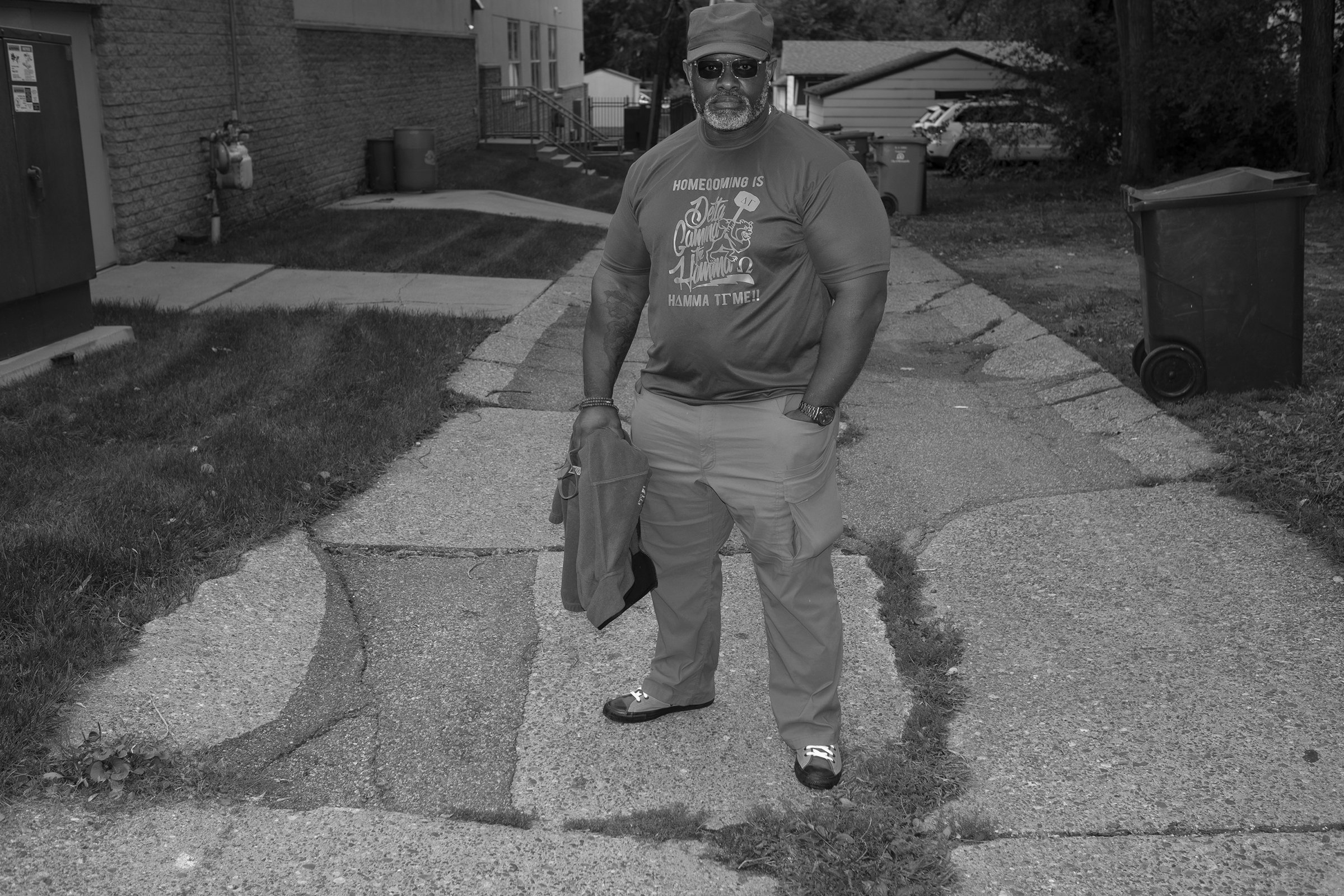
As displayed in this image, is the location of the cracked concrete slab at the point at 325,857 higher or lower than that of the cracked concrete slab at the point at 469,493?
lower

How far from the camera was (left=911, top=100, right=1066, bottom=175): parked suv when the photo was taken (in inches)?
968

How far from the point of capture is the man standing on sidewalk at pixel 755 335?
317 cm

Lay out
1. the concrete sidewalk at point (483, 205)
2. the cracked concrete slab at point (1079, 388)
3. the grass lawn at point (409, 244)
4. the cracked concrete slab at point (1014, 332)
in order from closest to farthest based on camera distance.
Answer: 1. the cracked concrete slab at point (1079, 388)
2. the cracked concrete slab at point (1014, 332)
3. the grass lawn at point (409, 244)
4. the concrete sidewalk at point (483, 205)

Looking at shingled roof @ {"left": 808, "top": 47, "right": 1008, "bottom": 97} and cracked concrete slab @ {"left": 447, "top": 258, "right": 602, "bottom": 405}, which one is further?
shingled roof @ {"left": 808, "top": 47, "right": 1008, "bottom": 97}

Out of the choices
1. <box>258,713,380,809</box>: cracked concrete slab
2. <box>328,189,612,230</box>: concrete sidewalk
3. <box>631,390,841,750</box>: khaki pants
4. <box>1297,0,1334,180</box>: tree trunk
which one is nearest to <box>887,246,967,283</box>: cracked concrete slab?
<box>328,189,612,230</box>: concrete sidewalk

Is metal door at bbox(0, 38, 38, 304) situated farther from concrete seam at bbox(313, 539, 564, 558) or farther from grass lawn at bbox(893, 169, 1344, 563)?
grass lawn at bbox(893, 169, 1344, 563)

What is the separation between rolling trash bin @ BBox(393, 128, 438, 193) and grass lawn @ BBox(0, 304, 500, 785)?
970 centimetres

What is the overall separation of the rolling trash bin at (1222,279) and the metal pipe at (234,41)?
31.7 ft

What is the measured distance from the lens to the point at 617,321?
355 cm

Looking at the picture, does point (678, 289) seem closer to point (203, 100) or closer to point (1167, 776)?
point (1167, 776)

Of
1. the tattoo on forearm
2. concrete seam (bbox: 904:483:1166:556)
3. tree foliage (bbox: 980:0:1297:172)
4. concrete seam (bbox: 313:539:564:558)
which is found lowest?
concrete seam (bbox: 904:483:1166:556)

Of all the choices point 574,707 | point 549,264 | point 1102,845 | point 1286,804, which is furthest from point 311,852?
point 549,264

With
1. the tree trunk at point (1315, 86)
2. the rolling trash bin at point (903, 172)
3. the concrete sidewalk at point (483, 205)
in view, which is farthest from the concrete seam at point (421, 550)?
the tree trunk at point (1315, 86)

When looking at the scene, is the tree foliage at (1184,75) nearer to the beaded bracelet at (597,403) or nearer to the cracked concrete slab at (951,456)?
the cracked concrete slab at (951,456)
